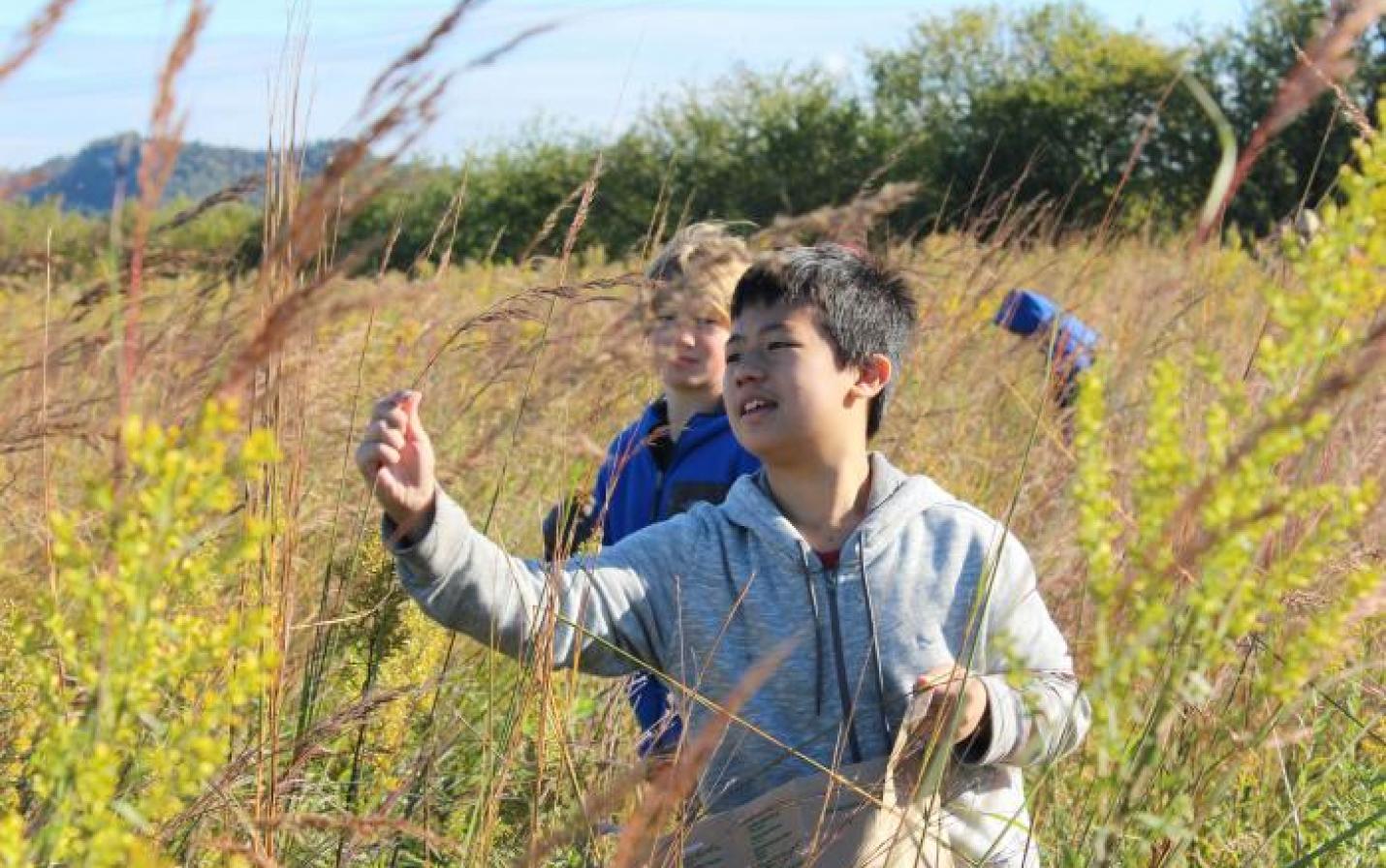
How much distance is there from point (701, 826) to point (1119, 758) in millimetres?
935

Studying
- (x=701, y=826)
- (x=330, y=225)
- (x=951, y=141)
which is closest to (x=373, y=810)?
(x=701, y=826)

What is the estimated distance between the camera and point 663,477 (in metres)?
3.32

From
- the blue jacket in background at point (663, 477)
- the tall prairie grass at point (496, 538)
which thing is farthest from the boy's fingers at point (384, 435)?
the blue jacket in background at point (663, 477)

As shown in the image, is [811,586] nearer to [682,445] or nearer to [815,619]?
[815,619]

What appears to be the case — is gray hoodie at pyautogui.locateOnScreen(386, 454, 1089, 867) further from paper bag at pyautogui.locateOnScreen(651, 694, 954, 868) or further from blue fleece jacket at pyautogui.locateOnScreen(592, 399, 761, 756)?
blue fleece jacket at pyautogui.locateOnScreen(592, 399, 761, 756)

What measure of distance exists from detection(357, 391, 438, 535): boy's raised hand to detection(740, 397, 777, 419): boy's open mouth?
2.22 ft

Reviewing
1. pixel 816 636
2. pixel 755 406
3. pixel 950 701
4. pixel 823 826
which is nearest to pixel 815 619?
pixel 816 636

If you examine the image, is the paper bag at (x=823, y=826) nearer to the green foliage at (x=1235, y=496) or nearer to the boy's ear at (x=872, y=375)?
the green foliage at (x=1235, y=496)

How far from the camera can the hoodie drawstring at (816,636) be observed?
2.46m

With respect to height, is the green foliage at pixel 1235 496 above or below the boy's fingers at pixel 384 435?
above

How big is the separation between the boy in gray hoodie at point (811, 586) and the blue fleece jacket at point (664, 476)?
47 centimetres

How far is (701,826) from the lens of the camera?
208 centimetres

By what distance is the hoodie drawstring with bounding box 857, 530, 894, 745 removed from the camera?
7.99ft

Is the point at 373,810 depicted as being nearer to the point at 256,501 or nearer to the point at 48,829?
the point at 256,501
